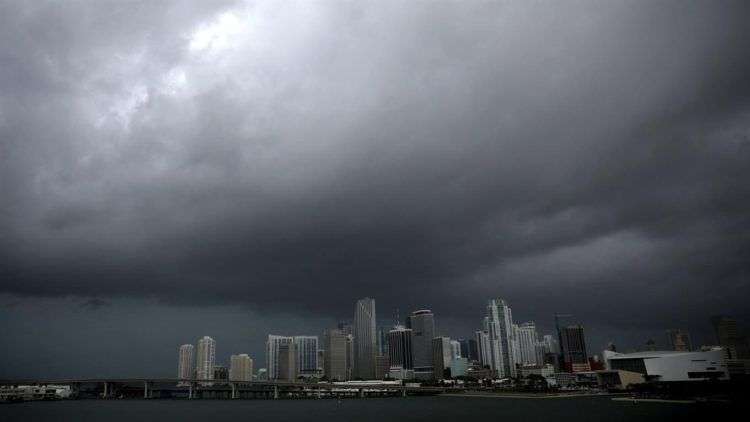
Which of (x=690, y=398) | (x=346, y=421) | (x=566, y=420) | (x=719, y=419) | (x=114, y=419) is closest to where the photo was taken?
(x=719, y=419)

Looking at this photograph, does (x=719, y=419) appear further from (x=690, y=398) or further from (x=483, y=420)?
(x=690, y=398)

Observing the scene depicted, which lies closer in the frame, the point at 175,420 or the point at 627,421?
the point at 627,421

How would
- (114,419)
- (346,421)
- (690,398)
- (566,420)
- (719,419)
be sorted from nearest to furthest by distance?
(719,419), (566,420), (346,421), (114,419), (690,398)

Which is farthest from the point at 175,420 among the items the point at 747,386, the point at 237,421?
the point at 747,386

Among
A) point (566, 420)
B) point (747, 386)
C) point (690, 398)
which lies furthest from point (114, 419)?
point (747, 386)

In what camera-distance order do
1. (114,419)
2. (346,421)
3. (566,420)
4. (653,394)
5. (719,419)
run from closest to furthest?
(719,419)
(566,420)
(346,421)
(114,419)
(653,394)

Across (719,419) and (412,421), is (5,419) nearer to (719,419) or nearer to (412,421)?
(412,421)

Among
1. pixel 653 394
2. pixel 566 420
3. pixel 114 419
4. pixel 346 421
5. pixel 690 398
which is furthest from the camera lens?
pixel 653 394

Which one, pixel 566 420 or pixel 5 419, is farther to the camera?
pixel 5 419
